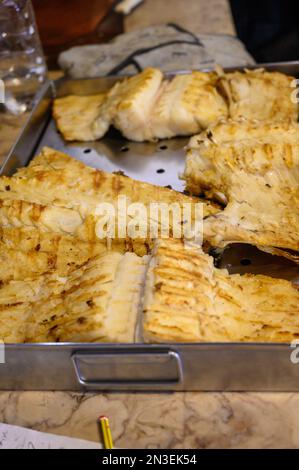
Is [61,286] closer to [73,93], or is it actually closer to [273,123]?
[273,123]

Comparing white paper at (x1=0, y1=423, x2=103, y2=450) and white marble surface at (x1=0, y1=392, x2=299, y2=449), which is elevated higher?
white paper at (x1=0, y1=423, x2=103, y2=450)

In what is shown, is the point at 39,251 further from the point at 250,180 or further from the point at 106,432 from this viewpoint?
the point at 250,180

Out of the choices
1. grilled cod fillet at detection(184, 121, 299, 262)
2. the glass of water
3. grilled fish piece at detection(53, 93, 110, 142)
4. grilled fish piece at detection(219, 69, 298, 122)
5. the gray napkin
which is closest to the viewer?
grilled cod fillet at detection(184, 121, 299, 262)

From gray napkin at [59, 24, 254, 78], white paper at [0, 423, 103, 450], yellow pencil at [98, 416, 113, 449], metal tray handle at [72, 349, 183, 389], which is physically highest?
gray napkin at [59, 24, 254, 78]

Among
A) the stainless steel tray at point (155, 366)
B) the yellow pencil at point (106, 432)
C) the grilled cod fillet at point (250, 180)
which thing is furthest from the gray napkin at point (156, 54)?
the yellow pencil at point (106, 432)

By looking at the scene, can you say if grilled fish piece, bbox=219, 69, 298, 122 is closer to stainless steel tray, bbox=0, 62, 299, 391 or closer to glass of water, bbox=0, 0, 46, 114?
stainless steel tray, bbox=0, 62, 299, 391

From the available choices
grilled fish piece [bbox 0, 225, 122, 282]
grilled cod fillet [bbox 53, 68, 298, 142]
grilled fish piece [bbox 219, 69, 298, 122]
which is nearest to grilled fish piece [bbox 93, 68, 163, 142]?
grilled cod fillet [bbox 53, 68, 298, 142]

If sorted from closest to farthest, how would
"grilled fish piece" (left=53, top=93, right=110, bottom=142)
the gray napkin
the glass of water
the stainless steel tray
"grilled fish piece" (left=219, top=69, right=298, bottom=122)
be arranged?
the stainless steel tray
"grilled fish piece" (left=219, top=69, right=298, bottom=122)
"grilled fish piece" (left=53, top=93, right=110, bottom=142)
the glass of water
the gray napkin

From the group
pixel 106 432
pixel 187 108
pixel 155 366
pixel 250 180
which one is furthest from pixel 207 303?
pixel 187 108
